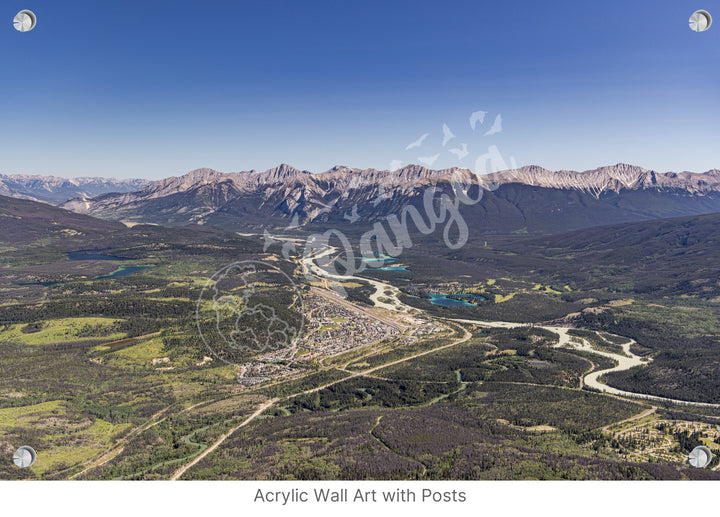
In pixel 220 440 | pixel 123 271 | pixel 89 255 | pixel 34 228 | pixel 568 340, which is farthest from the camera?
pixel 34 228

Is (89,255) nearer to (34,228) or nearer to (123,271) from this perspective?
(123,271)

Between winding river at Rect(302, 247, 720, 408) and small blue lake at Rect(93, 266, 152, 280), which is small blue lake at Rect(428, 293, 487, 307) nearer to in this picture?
winding river at Rect(302, 247, 720, 408)

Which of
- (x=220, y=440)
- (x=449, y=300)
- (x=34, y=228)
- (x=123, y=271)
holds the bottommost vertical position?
(x=220, y=440)

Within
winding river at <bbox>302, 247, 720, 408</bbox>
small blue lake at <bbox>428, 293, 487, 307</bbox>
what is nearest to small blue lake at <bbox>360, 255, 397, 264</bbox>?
winding river at <bbox>302, 247, 720, 408</bbox>

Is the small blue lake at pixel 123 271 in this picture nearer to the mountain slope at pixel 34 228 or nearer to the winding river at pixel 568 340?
the winding river at pixel 568 340

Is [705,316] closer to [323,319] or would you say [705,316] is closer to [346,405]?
[323,319]

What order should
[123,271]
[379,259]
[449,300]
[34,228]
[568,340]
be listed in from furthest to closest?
[34,228]
[379,259]
[123,271]
[449,300]
[568,340]

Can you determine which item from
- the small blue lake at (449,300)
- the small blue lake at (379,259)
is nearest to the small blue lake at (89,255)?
the small blue lake at (379,259)

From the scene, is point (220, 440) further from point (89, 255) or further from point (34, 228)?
point (34, 228)

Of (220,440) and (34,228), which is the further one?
(34,228)

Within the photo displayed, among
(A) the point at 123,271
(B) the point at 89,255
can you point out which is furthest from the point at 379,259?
(B) the point at 89,255

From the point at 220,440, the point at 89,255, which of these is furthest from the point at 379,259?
the point at 220,440

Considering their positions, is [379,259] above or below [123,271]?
below
